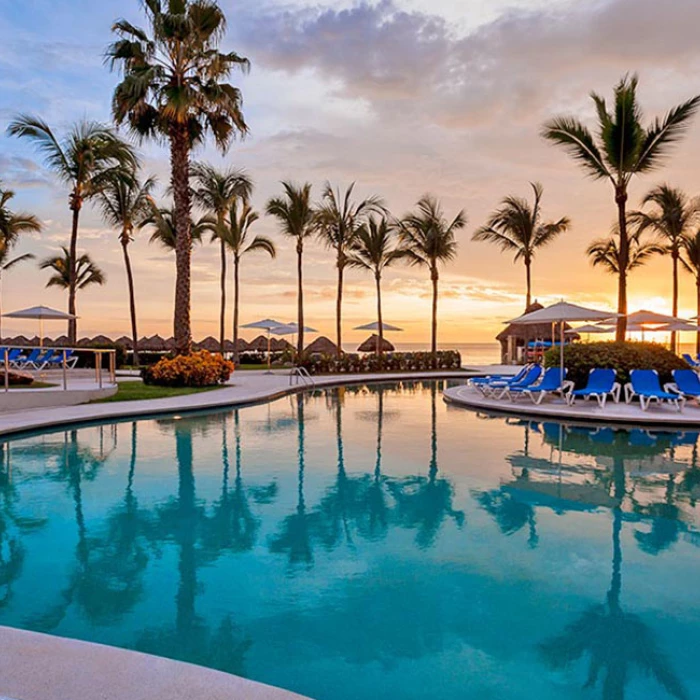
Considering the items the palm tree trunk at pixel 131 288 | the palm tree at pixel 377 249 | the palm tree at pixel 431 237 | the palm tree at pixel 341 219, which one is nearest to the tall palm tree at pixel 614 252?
the palm tree at pixel 431 237

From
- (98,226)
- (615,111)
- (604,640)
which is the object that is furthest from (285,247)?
(604,640)

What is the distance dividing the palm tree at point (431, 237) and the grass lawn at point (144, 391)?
1344cm

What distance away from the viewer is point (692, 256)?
27.3 m

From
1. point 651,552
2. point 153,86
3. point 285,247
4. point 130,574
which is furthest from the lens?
point 285,247

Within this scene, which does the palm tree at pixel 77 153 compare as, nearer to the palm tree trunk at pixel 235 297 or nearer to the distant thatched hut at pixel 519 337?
the palm tree trunk at pixel 235 297

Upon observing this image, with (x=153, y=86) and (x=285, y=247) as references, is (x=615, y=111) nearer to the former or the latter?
(x=153, y=86)

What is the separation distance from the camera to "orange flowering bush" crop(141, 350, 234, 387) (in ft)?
54.6

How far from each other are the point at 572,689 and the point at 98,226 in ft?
96.8

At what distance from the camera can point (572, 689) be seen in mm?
2980

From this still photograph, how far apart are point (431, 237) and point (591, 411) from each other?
15.8 meters

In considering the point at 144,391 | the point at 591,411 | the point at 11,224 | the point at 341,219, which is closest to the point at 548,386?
the point at 591,411

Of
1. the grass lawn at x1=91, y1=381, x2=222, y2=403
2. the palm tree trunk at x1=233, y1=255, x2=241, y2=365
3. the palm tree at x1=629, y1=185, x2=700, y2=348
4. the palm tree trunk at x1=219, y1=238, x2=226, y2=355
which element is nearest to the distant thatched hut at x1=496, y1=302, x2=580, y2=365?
the palm tree at x1=629, y1=185, x2=700, y2=348

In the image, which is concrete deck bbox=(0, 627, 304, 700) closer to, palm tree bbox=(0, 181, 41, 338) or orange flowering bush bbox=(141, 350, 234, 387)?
orange flowering bush bbox=(141, 350, 234, 387)

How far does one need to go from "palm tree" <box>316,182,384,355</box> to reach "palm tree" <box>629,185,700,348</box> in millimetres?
12526
